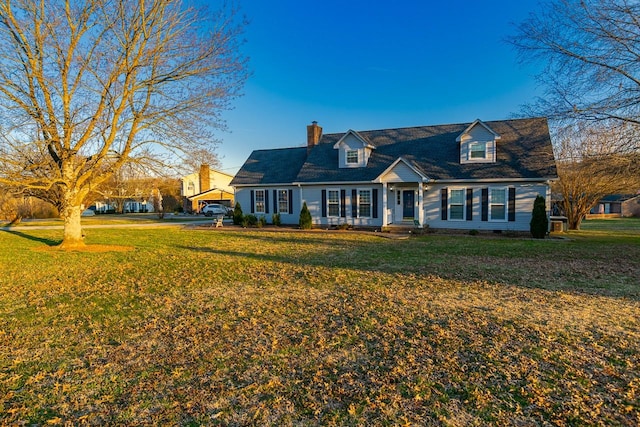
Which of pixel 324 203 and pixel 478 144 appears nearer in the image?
pixel 478 144

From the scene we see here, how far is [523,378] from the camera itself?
12.5ft

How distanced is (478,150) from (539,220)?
460 cm

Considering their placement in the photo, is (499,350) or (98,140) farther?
(98,140)

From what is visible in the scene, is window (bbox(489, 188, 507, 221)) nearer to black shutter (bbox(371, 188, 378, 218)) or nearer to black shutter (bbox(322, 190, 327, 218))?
black shutter (bbox(371, 188, 378, 218))

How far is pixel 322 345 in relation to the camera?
185 inches

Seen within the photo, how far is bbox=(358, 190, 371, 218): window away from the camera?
20500mm

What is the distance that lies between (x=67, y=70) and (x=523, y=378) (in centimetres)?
1535

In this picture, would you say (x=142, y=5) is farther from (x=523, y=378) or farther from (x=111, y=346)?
(x=523, y=378)

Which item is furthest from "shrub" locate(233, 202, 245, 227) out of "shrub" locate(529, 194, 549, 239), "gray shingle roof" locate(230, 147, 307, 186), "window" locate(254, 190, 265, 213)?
"shrub" locate(529, 194, 549, 239)

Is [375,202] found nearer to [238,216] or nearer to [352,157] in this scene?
[352,157]

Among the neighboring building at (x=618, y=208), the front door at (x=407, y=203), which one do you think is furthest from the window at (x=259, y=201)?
the neighboring building at (x=618, y=208)

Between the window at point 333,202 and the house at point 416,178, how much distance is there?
6 centimetres

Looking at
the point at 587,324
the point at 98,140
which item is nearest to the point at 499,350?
the point at 587,324

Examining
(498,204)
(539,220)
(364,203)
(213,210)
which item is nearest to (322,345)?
(539,220)
